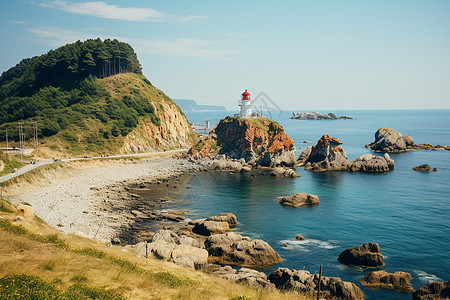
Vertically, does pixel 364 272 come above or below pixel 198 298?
below

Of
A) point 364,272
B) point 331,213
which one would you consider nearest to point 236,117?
point 331,213

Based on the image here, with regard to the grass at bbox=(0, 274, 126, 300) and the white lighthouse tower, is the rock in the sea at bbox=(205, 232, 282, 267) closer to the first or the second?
the grass at bbox=(0, 274, 126, 300)

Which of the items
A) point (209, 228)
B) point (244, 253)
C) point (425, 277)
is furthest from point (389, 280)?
point (209, 228)

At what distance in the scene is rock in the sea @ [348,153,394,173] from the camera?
97375 mm

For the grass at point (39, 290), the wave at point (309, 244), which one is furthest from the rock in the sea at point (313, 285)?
the grass at point (39, 290)

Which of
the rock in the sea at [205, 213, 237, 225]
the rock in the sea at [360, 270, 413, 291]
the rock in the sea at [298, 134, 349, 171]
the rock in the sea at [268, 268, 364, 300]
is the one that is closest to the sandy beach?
the rock in the sea at [205, 213, 237, 225]

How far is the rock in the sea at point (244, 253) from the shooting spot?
1539 inches

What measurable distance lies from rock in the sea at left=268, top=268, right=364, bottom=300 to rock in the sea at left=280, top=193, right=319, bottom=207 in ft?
99.8

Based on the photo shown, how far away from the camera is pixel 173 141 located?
13775 cm

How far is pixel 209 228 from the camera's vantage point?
4762 cm

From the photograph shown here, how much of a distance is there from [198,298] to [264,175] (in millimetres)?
75037

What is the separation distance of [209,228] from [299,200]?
23.1 metres

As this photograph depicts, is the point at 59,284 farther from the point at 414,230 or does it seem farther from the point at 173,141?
the point at 173,141

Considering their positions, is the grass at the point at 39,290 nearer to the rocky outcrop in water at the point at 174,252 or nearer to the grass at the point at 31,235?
the grass at the point at 31,235
